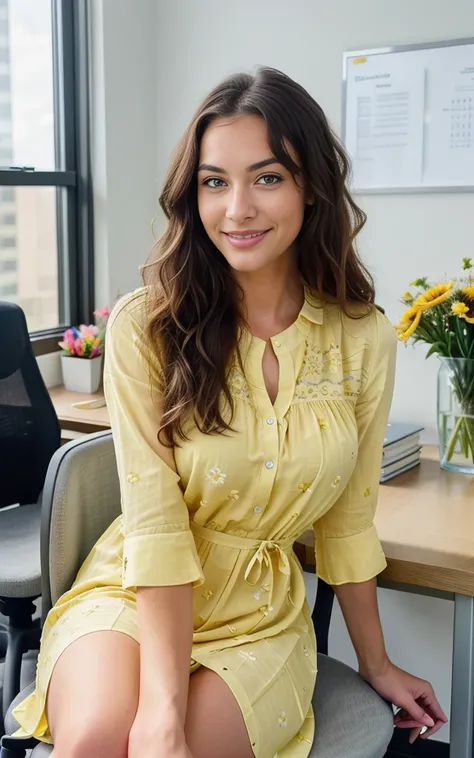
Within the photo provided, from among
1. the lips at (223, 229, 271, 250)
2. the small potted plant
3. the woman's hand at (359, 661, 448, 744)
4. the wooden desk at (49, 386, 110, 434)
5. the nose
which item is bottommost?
the woman's hand at (359, 661, 448, 744)

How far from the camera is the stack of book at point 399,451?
189 cm

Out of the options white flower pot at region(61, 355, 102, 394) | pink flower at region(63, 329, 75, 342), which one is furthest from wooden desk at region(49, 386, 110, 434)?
pink flower at region(63, 329, 75, 342)

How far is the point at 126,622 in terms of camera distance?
1.25 m

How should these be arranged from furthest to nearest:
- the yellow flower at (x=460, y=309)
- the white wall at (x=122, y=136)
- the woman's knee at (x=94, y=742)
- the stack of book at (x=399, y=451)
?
the white wall at (x=122, y=136), the stack of book at (x=399, y=451), the yellow flower at (x=460, y=309), the woman's knee at (x=94, y=742)

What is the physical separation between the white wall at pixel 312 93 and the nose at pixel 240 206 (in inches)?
44.4

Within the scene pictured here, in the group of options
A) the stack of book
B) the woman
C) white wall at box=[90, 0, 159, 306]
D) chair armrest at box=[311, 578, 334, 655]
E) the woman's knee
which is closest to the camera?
the woman's knee

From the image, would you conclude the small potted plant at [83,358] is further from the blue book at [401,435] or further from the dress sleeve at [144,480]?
the dress sleeve at [144,480]

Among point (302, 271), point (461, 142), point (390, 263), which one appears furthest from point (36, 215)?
point (302, 271)

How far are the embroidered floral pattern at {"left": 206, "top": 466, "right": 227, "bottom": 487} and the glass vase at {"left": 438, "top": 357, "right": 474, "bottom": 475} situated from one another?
2.50 feet

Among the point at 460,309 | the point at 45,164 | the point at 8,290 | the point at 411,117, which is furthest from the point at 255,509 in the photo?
the point at 45,164

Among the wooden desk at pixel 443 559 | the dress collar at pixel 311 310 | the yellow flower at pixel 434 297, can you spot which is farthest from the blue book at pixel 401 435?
the dress collar at pixel 311 310

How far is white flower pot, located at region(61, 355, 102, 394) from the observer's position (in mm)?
2568

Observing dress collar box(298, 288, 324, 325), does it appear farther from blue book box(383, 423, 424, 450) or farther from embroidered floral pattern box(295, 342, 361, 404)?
blue book box(383, 423, 424, 450)

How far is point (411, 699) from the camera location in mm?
1364
